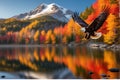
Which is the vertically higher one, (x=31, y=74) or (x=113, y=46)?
(x=113, y=46)

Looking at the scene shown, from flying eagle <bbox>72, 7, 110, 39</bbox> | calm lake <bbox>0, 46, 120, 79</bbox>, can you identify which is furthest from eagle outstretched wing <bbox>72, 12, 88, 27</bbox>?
calm lake <bbox>0, 46, 120, 79</bbox>

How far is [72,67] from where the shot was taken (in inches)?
161

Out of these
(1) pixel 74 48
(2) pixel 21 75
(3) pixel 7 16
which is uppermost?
(3) pixel 7 16

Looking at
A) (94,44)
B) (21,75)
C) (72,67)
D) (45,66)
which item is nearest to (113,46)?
(94,44)

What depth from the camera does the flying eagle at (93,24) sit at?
4.06 meters

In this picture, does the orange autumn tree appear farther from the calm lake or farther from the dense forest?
the calm lake

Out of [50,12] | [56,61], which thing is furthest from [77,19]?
[56,61]

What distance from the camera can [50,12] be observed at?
4.16 metres

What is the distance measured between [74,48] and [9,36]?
0.71 meters

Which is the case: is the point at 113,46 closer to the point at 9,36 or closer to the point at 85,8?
the point at 85,8

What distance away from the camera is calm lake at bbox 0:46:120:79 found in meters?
4.05

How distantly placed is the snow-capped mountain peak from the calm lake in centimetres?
33

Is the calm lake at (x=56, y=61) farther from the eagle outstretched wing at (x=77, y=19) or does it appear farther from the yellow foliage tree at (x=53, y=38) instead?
the eagle outstretched wing at (x=77, y=19)

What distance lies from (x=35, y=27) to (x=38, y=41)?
0.50 feet
